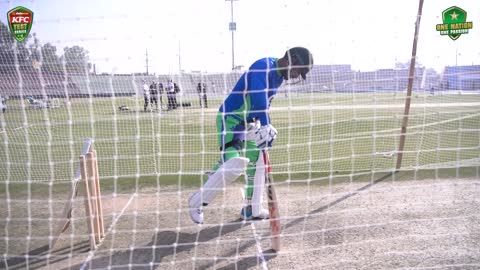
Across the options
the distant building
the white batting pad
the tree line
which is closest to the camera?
the tree line

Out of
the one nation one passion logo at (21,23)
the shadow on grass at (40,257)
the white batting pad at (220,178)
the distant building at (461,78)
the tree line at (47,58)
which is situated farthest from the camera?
the distant building at (461,78)

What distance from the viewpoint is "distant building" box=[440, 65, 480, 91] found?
5926 mm

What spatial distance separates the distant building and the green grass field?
2.14ft

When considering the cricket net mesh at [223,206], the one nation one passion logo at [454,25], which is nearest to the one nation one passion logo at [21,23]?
the cricket net mesh at [223,206]

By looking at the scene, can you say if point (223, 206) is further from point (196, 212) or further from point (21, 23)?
point (21, 23)

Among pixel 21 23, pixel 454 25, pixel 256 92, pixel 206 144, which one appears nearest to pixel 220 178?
pixel 256 92

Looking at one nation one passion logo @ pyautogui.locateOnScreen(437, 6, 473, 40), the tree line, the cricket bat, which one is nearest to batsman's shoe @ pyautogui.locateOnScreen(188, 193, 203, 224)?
the cricket bat

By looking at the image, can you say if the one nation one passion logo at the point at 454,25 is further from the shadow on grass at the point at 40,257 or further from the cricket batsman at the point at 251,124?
the shadow on grass at the point at 40,257

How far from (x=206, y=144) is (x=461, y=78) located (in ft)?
22.4

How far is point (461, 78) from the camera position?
6727mm

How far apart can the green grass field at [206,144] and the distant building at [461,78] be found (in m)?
0.65

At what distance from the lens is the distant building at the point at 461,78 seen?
593cm

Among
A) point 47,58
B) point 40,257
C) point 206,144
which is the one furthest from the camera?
point 206,144

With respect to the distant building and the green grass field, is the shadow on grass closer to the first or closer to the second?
the green grass field
